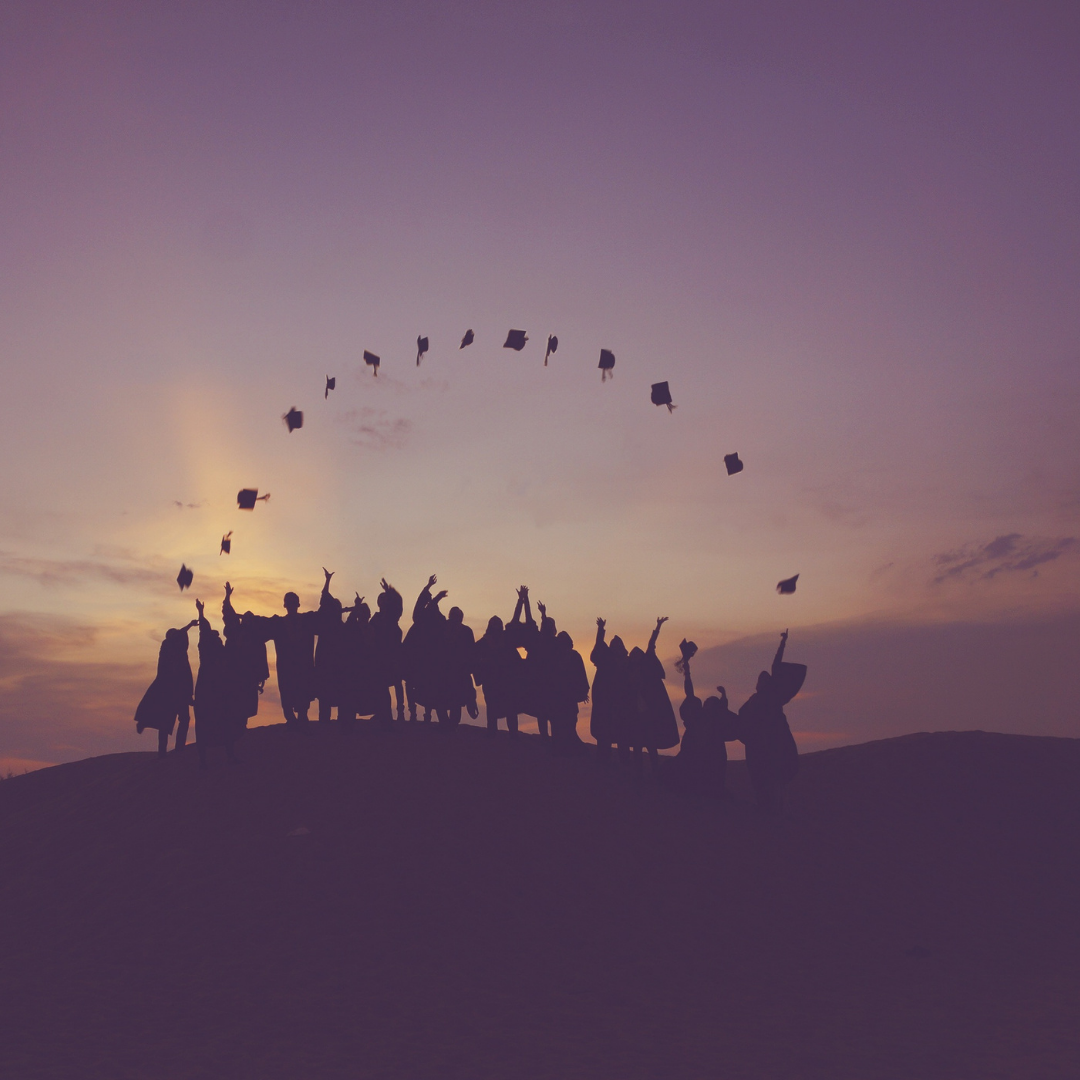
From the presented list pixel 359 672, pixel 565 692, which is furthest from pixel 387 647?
pixel 565 692

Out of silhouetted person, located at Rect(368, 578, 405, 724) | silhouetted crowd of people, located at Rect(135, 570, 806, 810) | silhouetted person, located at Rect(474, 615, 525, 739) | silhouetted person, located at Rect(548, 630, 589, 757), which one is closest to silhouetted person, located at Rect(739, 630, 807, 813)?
silhouetted crowd of people, located at Rect(135, 570, 806, 810)

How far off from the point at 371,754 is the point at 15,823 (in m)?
6.25

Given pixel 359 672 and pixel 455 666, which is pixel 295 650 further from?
pixel 455 666

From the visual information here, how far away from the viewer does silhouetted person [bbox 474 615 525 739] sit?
17406 mm

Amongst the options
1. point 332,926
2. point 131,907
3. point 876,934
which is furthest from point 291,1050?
point 876,934

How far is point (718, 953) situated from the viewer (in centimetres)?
1180

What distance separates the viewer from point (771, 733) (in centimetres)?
1730

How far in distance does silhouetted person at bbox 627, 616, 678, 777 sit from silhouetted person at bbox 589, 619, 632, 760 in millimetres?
165

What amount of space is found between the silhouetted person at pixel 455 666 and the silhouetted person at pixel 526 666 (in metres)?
0.77

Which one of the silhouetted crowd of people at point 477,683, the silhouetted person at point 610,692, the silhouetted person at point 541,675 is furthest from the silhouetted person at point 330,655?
the silhouetted person at point 610,692

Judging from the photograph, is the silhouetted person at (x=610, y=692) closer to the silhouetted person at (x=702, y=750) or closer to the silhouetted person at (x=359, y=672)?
the silhouetted person at (x=702, y=750)

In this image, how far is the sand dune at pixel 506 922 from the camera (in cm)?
867

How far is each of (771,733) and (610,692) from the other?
299 centimetres

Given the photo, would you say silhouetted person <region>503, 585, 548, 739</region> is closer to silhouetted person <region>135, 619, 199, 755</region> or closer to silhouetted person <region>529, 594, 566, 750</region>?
silhouetted person <region>529, 594, 566, 750</region>
